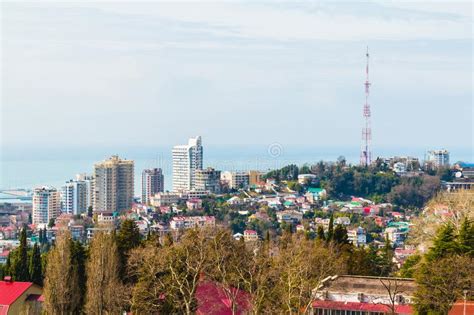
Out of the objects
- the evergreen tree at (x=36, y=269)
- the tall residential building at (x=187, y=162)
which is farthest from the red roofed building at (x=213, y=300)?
the tall residential building at (x=187, y=162)

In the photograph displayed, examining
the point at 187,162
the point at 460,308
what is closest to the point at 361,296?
the point at 460,308

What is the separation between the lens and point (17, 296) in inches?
1110

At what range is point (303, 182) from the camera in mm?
106188

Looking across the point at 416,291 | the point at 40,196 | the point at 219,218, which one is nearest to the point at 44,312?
the point at 416,291

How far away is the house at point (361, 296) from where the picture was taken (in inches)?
929

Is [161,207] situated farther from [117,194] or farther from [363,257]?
[363,257]

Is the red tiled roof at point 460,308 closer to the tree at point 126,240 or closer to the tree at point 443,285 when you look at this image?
the tree at point 443,285

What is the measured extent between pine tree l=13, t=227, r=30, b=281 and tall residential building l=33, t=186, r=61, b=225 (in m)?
79.7

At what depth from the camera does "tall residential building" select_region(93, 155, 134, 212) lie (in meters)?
114

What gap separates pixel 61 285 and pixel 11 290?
379 cm

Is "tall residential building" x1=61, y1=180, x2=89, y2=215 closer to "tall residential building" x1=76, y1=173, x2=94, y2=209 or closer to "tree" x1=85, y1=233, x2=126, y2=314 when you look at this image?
"tall residential building" x1=76, y1=173, x2=94, y2=209

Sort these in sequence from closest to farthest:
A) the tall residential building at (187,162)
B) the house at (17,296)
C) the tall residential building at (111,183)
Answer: the house at (17,296), the tall residential building at (111,183), the tall residential building at (187,162)

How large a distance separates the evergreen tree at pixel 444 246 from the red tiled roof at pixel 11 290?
34.3 feet

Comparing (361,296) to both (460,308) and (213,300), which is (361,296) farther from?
(213,300)
